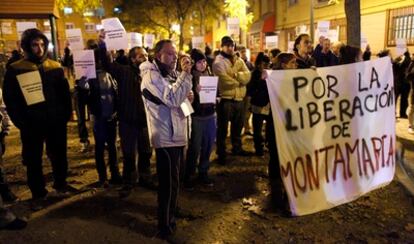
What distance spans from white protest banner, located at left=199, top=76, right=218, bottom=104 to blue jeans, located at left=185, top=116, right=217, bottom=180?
268mm

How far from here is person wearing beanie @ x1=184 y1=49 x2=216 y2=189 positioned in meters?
5.22

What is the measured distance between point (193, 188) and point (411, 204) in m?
2.72

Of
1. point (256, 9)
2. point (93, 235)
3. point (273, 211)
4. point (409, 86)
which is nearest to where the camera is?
point (93, 235)

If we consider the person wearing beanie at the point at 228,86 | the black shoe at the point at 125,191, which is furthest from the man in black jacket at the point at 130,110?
the person wearing beanie at the point at 228,86

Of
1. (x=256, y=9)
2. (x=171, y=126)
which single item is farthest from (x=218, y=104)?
(x=256, y=9)

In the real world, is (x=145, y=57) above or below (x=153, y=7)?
below

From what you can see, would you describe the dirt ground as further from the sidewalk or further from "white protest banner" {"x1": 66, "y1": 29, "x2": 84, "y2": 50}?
"white protest banner" {"x1": 66, "y1": 29, "x2": 84, "y2": 50}

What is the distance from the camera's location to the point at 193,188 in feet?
17.7

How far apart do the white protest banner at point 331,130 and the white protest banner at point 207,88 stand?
1.42 m

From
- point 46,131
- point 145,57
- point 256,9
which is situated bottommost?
point 46,131

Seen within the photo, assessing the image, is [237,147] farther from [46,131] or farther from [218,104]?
[46,131]

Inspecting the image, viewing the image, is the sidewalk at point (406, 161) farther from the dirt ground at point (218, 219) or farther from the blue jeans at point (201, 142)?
the blue jeans at point (201, 142)

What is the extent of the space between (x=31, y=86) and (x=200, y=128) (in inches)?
83.1

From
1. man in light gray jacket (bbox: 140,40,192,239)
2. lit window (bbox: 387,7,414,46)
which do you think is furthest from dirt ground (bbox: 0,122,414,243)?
lit window (bbox: 387,7,414,46)
